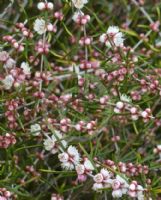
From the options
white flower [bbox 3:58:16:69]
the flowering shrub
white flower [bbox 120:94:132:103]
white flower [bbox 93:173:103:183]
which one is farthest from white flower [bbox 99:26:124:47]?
white flower [bbox 93:173:103:183]

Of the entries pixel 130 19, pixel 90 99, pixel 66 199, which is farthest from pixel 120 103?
pixel 130 19

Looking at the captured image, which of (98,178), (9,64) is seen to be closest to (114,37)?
(9,64)

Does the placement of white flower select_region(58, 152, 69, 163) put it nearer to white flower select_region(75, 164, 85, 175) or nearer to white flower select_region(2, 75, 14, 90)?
white flower select_region(75, 164, 85, 175)

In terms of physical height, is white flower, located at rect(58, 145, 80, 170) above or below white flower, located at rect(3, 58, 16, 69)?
below

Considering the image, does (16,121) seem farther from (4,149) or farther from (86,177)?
(86,177)

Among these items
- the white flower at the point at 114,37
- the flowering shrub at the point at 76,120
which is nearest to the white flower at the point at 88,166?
the flowering shrub at the point at 76,120

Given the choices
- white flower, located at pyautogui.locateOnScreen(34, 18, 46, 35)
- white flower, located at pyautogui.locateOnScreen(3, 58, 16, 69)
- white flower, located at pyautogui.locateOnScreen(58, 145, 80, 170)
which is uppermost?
white flower, located at pyautogui.locateOnScreen(34, 18, 46, 35)

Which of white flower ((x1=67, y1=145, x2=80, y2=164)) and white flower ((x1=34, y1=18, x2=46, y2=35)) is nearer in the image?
white flower ((x1=67, y1=145, x2=80, y2=164))
